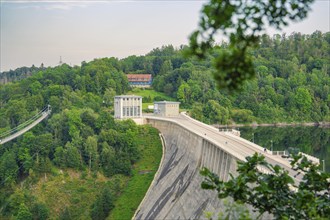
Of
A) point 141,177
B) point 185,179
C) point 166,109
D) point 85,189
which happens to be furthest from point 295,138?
point 185,179

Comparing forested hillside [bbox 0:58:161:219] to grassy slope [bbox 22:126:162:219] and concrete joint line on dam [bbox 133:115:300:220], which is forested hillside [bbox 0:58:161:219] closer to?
grassy slope [bbox 22:126:162:219]

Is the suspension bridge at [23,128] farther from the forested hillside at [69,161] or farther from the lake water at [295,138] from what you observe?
the lake water at [295,138]

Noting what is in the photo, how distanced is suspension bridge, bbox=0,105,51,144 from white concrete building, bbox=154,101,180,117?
37.5ft

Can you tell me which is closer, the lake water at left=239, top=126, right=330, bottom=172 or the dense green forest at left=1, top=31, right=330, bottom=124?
the lake water at left=239, top=126, right=330, bottom=172

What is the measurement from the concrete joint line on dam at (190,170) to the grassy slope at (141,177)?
0.55 meters

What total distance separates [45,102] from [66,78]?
8.14 meters

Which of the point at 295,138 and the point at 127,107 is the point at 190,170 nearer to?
the point at 127,107

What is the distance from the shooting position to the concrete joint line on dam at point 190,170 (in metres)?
23.8

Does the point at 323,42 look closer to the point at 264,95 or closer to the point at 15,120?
the point at 264,95

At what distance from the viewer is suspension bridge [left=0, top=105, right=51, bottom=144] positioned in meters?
46.8

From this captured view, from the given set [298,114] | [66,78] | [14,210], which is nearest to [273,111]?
[298,114]

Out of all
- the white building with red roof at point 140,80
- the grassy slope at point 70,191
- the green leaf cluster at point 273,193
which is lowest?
the grassy slope at point 70,191

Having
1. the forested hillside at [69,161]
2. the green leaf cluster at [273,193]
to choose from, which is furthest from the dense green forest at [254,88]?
the green leaf cluster at [273,193]

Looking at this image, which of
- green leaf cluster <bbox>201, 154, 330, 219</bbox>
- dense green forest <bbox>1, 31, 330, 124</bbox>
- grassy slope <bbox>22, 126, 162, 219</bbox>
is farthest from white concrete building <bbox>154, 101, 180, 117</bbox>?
green leaf cluster <bbox>201, 154, 330, 219</bbox>
